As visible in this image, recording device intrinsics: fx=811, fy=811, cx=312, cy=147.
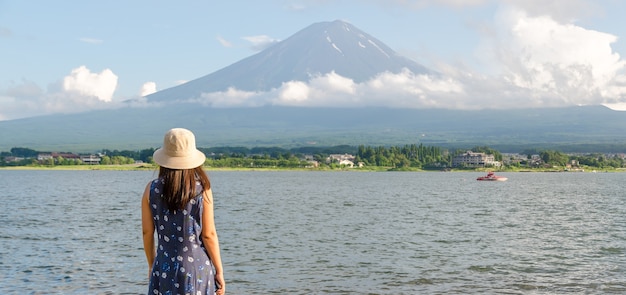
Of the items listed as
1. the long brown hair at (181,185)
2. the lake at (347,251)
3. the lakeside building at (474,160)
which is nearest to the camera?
the long brown hair at (181,185)

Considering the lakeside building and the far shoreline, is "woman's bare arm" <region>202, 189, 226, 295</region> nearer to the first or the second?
the far shoreline

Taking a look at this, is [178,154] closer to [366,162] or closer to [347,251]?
[347,251]

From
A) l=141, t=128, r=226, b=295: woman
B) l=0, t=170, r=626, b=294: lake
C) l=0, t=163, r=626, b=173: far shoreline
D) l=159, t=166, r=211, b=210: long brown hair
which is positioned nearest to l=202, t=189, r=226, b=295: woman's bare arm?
l=141, t=128, r=226, b=295: woman

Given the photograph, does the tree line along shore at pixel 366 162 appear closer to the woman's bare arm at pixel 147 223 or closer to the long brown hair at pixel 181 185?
the woman's bare arm at pixel 147 223

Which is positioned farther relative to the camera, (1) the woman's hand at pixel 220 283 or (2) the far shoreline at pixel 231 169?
(2) the far shoreline at pixel 231 169

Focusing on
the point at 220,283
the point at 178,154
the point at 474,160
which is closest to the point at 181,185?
the point at 178,154

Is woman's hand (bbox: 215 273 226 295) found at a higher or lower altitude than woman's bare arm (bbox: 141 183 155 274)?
lower

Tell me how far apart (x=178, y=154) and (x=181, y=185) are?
24 cm

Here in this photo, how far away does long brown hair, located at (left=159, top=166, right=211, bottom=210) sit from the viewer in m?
6.14

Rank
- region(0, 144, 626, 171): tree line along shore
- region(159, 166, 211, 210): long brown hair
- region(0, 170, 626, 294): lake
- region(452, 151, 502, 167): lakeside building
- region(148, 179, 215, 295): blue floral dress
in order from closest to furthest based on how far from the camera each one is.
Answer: region(159, 166, 211, 210): long brown hair, region(148, 179, 215, 295): blue floral dress, region(0, 170, 626, 294): lake, region(0, 144, 626, 171): tree line along shore, region(452, 151, 502, 167): lakeside building

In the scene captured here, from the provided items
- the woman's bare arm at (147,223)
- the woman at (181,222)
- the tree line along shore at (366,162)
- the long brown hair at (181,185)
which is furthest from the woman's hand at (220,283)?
the tree line along shore at (366,162)

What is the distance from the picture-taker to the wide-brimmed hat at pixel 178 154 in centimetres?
615

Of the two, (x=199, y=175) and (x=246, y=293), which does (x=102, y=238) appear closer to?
(x=246, y=293)

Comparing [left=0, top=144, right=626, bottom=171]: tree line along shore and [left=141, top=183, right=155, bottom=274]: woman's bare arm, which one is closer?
[left=141, top=183, right=155, bottom=274]: woman's bare arm
